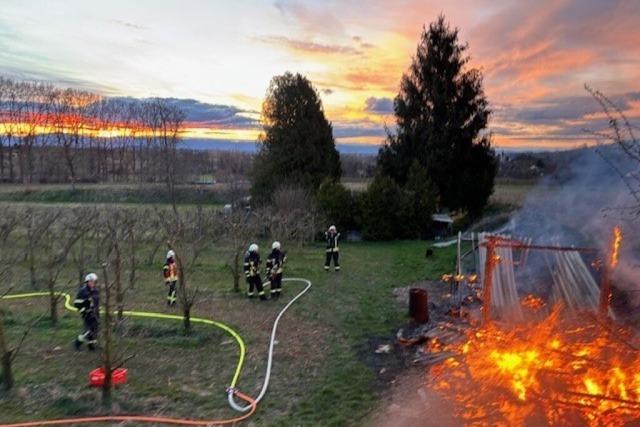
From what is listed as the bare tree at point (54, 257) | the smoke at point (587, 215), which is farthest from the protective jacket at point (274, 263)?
the smoke at point (587, 215)

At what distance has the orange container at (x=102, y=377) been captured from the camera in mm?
7195

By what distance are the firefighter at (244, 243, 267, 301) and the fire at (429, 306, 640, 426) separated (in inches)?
241

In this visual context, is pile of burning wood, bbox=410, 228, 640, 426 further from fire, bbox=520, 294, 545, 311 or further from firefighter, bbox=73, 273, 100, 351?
firefighter, bbox=73, 273, 100, 351

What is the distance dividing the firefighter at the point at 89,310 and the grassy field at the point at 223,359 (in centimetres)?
22

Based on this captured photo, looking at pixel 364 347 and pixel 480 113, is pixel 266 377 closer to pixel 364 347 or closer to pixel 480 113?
pixel 364 347

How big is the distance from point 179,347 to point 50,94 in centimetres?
4573

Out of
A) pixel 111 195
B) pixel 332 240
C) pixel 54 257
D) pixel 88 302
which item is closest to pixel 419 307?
pixel 332 240

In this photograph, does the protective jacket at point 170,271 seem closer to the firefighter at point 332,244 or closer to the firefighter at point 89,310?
the firefighter at point 89,310

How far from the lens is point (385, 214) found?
25062mm

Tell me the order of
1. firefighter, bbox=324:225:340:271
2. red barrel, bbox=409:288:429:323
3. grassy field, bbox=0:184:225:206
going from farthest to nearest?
grassy field, bbox=0:184:225:206, firefighter, bbox=324:225:340:271, red barrel, bbox=409:288:429:323

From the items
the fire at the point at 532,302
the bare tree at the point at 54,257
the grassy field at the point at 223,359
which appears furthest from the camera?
the bare tree at the point at 54,257

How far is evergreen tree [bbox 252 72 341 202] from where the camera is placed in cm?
2795

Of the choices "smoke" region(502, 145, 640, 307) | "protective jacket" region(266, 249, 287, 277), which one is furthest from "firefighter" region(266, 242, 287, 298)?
"smoke" region(502, 145, 640, 307)

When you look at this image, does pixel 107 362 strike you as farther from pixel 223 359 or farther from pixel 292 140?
pixel 292 140
